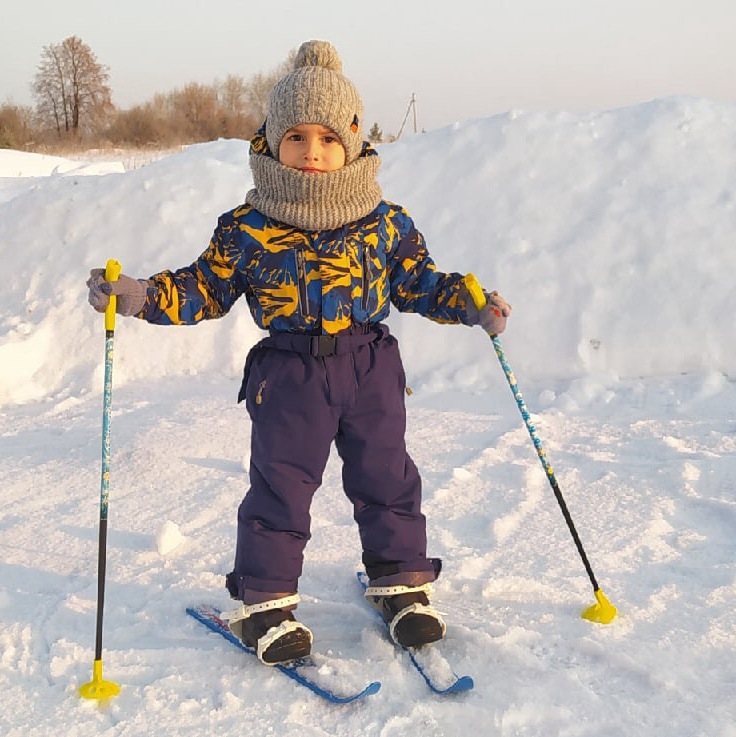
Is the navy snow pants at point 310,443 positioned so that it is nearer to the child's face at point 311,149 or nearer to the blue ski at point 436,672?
the blue ski at point 436,672

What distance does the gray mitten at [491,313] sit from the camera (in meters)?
2.54

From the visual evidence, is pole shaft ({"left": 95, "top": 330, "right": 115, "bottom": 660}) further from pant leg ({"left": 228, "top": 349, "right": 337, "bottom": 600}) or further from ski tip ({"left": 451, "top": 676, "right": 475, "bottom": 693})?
ski tip ({"left": 451, "top": 676, "right": 475, "bottom": 693})

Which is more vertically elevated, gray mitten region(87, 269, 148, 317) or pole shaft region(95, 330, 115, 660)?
gray mitten region(87, 269, 148, 317)

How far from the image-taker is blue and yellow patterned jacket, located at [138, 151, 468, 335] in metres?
2.42

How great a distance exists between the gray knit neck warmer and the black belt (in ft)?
1.12

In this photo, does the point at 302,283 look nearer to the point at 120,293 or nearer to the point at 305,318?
the point at 305,318

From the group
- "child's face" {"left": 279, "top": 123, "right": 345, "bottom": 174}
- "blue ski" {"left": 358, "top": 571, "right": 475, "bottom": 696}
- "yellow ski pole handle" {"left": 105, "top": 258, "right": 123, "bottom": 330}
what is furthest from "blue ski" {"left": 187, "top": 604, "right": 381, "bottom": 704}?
"child's face" {"left": 279, "top": 123, "right": 345, "bottom": 174}

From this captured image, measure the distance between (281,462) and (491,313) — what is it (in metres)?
0.83

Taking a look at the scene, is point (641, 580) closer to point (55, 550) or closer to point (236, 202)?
point (55, 550)

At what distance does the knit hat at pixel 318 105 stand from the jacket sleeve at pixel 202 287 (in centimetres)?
34

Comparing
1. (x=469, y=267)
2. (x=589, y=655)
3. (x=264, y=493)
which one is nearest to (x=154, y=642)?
(x=264, y=493)

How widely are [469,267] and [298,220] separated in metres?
3.90

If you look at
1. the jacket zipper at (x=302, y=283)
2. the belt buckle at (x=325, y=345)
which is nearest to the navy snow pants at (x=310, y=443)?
the belt buckle at (x=325, y=345)

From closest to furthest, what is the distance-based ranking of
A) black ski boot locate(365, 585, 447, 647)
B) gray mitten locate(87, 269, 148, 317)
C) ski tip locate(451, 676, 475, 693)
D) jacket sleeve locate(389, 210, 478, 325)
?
ski tip locate(451, 676, 475, 693)
gray mitten locate(87, 269, 148, 317)
black ski boot locate(365, 585, 447, 647)
jacket sleeve locate(389, 210, 478, 325)
